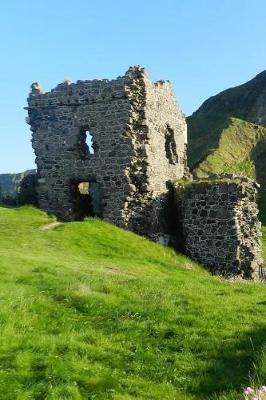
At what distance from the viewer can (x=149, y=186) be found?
2983 centimetres

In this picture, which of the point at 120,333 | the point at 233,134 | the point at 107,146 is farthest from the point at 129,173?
the point at 233,134

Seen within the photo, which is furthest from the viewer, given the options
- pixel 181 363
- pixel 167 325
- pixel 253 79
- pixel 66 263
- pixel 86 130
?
pixel 253 79

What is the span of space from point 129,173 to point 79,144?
12.1 feet

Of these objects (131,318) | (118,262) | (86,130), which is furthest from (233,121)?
(131,318)

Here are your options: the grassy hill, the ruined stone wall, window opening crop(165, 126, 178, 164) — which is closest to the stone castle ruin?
the ruined stone wall

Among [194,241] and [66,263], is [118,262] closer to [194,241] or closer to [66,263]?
[66,263]

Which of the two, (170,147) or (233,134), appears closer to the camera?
(170,147)

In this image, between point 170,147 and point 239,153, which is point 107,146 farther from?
point 239,153

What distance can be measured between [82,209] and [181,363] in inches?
870

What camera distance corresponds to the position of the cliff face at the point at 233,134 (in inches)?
2689

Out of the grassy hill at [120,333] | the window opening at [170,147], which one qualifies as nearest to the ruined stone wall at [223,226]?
the window opening at [170,147]

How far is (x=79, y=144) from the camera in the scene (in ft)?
103

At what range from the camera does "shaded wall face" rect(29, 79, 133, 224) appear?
29797mm

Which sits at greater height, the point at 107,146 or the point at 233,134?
the point at 233,134
